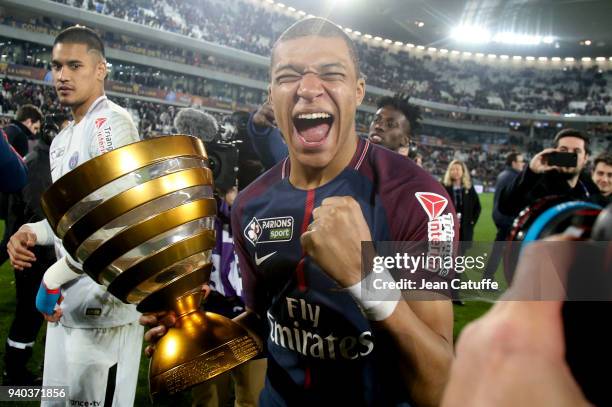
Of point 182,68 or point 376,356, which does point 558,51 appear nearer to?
point 182,68

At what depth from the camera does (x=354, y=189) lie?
151 centimetres

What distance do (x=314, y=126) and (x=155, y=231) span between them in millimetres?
707

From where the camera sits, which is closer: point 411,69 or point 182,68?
point 182,68

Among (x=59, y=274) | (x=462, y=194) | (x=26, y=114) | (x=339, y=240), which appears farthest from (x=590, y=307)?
(x=26, y=114)

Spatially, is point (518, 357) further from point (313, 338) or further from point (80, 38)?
point (80, 38)

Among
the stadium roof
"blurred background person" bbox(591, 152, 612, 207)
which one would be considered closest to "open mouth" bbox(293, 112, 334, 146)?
"blurred background person" bbox(591, 152, 612, 207)

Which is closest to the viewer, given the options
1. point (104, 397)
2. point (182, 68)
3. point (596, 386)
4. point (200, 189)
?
point (596, 386)

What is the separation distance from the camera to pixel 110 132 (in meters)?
2.08

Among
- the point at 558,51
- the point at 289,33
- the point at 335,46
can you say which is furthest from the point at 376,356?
the point at 558,51

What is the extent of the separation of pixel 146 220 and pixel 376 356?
0.86 meters

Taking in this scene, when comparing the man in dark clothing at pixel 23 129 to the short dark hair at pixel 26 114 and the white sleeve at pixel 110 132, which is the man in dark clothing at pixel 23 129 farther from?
the white sleeve at pixel 110 132

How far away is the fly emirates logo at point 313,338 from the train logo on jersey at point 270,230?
21 cm

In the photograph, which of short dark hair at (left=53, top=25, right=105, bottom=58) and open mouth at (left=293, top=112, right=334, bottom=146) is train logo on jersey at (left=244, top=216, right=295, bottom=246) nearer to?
open mouth at (left=293, top=112, right=334, bottom=146)

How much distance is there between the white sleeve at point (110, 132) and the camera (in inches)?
81.4
